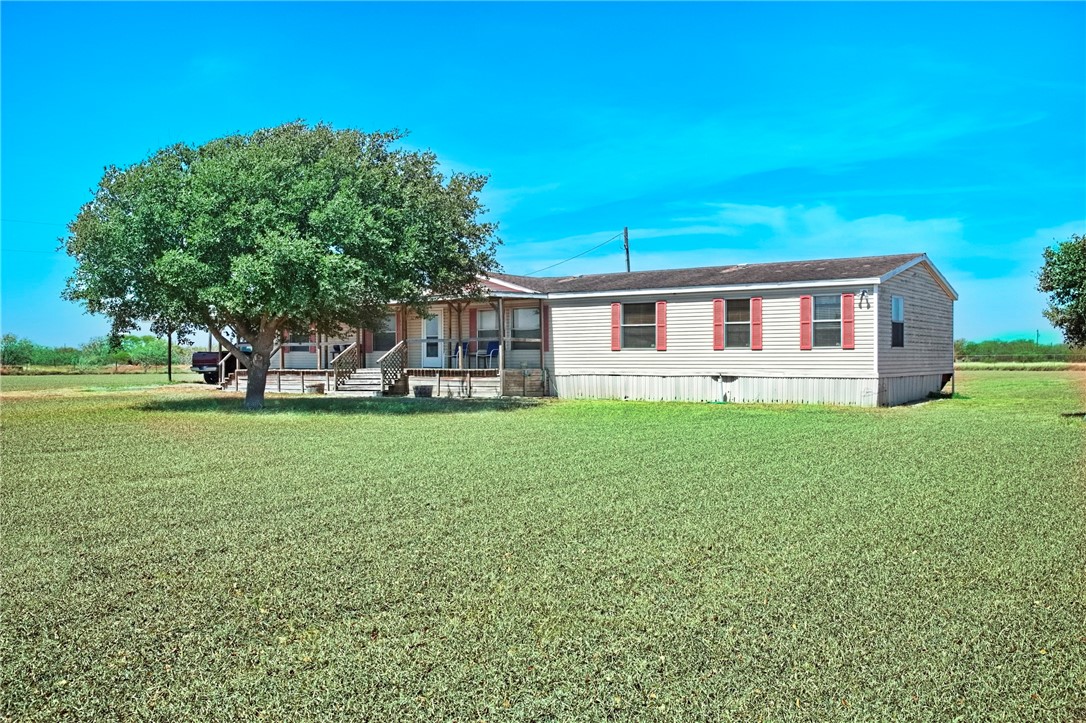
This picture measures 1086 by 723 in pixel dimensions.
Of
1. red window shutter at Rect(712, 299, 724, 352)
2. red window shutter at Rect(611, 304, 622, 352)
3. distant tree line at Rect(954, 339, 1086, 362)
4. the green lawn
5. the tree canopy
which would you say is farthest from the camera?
distant tree line at Rect(954, 339, 1086, 362)

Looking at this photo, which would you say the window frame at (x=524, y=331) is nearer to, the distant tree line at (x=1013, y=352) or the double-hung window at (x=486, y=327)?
the double-hung window at (x=486, y=327)

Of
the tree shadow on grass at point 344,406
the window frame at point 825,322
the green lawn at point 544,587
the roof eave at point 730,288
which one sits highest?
the roof eave at point 730,288

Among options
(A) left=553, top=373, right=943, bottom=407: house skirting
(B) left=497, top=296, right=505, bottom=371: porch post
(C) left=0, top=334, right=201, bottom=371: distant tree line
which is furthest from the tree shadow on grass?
(C) left=0, top=334, right=201, bottom=371: distant tree line

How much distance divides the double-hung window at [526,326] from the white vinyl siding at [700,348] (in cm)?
115

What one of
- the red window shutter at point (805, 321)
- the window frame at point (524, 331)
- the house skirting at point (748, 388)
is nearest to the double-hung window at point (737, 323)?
the house skirting at point (748, 388)

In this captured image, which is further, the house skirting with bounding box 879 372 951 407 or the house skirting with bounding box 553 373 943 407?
the house skirting with bounding box 879 372 951 407

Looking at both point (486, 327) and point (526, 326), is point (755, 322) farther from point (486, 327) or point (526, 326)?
point (486, 327)

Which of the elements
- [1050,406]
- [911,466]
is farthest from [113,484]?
[1050,406]

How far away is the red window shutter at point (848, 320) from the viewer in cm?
1802

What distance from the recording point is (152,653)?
3.41m

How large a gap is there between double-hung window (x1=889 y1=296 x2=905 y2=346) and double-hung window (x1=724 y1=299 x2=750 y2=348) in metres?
3.27

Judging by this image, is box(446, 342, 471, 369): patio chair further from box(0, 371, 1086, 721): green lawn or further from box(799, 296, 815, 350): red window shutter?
box(0, 371, 1086, 721): green lawn

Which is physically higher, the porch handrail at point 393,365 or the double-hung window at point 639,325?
the double-hung window at point 639,325

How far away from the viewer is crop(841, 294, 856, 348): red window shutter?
18016mm
